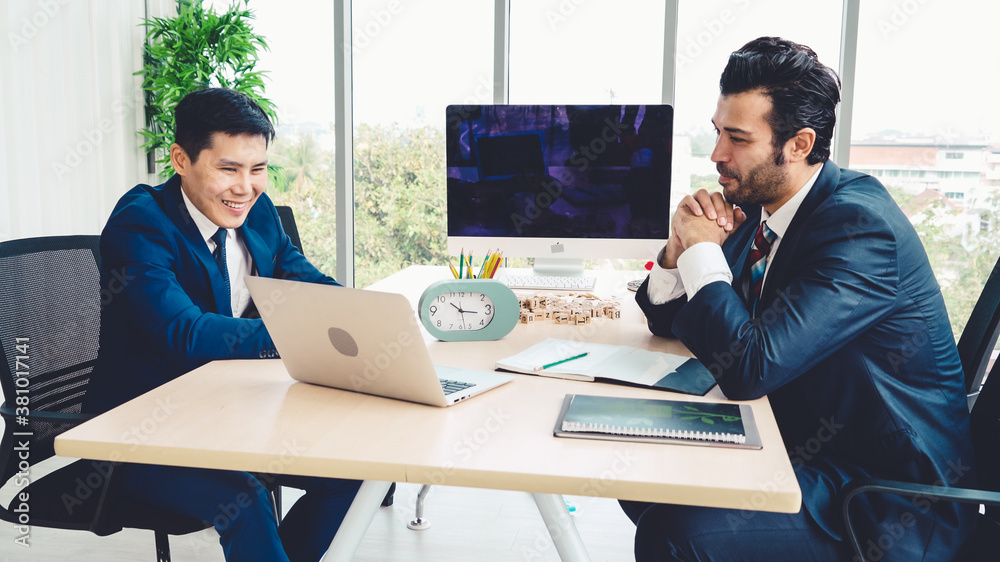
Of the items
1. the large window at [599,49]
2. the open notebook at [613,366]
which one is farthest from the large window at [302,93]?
the open notebook at [613,366]

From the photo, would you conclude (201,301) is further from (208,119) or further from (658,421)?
(658,421)

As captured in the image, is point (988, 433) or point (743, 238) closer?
point (988, 433)

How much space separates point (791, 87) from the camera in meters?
1.55

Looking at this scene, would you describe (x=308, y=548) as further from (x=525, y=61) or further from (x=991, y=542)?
(x=525, y=61)

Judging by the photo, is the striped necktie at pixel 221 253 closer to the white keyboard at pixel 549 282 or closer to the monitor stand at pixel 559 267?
the white keyboard at pixel 549 282

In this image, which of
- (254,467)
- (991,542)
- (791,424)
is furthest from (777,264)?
(254,467)

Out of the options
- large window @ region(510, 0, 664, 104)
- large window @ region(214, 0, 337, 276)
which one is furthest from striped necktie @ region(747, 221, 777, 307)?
large window @ region(214, 0, 337, 276)

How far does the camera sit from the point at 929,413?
1.41m

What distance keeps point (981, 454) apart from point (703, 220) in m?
0.68

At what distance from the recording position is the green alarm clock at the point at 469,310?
1753 millimetres

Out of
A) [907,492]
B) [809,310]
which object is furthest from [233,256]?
[907,492]

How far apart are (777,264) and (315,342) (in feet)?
2.88

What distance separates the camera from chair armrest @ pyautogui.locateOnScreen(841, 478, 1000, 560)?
1191 millimetres

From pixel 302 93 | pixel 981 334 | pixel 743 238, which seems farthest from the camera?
pixel 302 93
